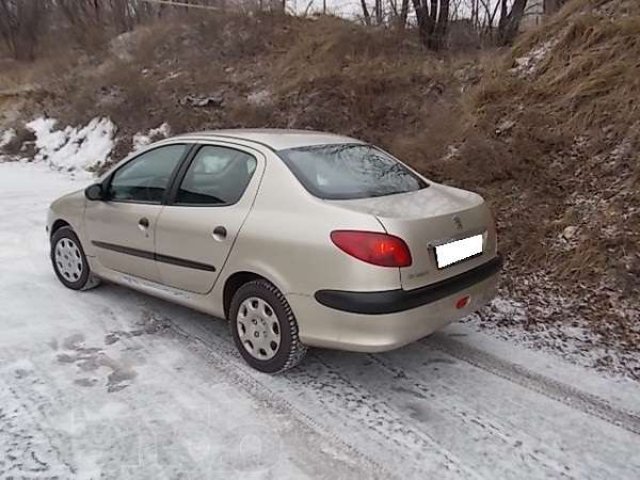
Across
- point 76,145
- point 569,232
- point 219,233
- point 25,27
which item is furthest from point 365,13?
point 25,27

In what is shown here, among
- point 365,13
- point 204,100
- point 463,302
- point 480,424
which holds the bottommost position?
point 480,424

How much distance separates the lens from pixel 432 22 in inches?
439

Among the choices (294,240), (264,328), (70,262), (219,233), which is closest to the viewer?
(294,240)

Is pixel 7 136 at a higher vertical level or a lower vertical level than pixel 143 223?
higher

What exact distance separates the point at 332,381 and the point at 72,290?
2.65 m

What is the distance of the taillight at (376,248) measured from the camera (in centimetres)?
305

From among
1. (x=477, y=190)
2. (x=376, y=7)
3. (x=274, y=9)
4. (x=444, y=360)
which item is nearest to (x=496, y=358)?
(x=444, y=360)

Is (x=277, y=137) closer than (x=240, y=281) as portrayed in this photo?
No

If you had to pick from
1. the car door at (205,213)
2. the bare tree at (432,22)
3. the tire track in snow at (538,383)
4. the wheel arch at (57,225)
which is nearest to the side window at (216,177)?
the car door at (205,213)

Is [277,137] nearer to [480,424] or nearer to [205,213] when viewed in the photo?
[205,213]

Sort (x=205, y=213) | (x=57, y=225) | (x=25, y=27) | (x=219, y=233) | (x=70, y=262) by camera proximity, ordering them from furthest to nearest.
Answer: (x=25, y=27)
(x=57, y=225)
(x=70, y=262)
(x=205, y=213)
(x=219, y=233)

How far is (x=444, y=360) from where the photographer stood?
12.4 ft

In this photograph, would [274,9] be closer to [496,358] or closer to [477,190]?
[477,190]

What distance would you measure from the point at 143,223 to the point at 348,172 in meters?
1.51
